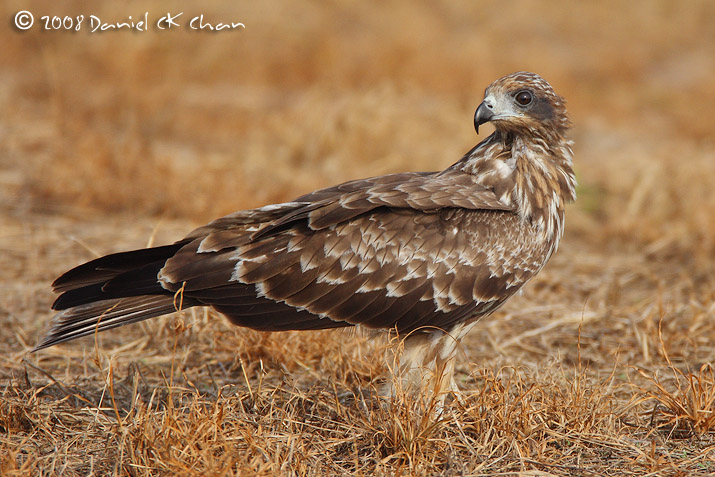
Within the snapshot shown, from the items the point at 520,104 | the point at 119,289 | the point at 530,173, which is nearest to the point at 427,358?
the point at 530,173

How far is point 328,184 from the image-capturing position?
8.62m

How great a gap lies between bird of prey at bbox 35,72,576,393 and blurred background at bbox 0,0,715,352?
Result: 0.89 meters

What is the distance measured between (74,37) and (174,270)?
31.7ft

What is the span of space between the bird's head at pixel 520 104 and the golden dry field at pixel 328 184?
1126 mm

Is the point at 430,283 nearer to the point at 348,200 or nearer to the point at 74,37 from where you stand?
the point at 348,200

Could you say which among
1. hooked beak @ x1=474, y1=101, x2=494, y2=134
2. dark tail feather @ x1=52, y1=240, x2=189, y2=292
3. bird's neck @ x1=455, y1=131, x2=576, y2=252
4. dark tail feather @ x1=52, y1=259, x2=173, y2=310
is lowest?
dark tail feather @ x1=52, y1=259, x2=173, y2=310

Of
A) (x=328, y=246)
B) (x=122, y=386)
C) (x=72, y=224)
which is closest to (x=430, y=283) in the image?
(x=328, y=246)

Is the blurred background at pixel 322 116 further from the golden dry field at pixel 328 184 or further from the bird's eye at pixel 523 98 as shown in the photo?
the bird's eye at pixel 523 98

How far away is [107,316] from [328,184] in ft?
16.1

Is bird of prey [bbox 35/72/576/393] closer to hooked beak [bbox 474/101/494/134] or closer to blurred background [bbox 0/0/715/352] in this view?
hooked beak [bbox 474/101/494/134]

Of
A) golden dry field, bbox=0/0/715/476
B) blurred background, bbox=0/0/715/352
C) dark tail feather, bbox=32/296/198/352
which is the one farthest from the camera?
blurred background, bbox=0/0/715/352

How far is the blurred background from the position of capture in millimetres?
7320

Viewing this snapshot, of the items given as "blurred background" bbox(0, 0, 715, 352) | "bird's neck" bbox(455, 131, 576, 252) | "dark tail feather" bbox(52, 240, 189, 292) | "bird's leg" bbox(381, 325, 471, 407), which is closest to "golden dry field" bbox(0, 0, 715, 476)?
"blurred background" bbox(0, 0, 715, 352)

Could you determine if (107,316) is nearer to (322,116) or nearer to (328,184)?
(328,184)
